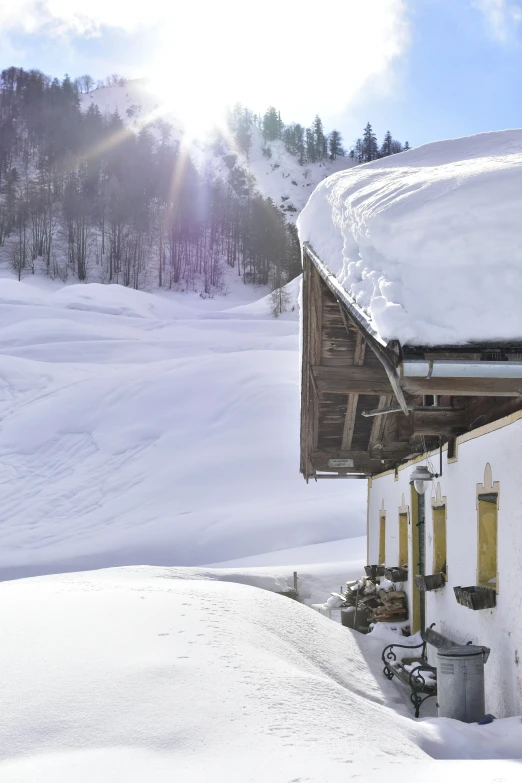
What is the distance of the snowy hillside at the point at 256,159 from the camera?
102 meters

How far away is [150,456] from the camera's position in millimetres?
26500

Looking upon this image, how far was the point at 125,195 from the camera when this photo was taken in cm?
8206

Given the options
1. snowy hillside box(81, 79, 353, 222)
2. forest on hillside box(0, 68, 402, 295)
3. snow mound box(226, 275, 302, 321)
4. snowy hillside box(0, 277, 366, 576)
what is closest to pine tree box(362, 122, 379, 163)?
snowy hillside box(81, 79, 353, 222)

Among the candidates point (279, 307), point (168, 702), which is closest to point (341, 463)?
point (168, 702)

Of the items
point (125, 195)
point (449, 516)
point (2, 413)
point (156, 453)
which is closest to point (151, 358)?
point (2, 413)

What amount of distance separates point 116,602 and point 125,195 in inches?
3159

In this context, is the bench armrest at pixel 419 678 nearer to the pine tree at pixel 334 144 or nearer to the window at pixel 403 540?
the window at pixel 403 540

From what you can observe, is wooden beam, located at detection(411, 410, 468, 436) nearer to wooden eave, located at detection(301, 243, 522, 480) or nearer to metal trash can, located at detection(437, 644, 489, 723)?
wooden eave, located at detection(301, 243, 522, 480)

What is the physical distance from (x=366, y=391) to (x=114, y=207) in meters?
78.4

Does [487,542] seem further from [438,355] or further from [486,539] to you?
[438,355]

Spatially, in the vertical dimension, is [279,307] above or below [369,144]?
below

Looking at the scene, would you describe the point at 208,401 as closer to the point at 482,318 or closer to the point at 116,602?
the point at 116,602

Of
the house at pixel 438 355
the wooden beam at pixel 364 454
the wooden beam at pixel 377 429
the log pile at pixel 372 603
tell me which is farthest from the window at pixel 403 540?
the wooden beam at pixel 377 429

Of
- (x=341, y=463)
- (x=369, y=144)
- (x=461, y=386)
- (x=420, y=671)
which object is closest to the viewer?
(x=461, y=386)
